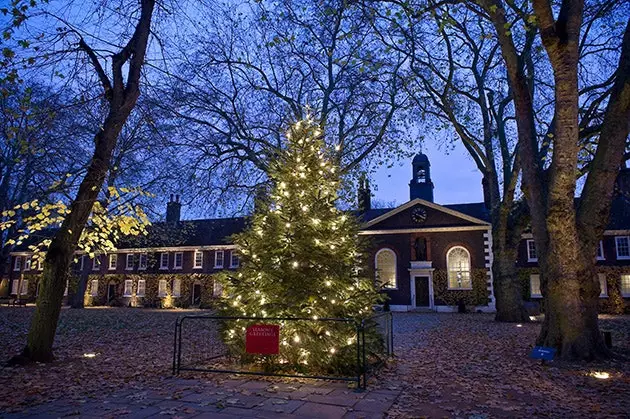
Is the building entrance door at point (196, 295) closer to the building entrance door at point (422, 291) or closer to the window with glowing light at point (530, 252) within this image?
the building entrance door at point (422, 291)

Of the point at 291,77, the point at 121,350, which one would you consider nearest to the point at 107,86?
the point at 121,350

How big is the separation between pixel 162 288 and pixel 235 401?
138ft

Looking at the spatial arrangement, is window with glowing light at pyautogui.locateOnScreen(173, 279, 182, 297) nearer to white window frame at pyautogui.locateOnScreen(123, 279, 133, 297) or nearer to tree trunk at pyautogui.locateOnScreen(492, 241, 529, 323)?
white window frame at pyautogui.locateOnScreen(123, 279, 133, 297)

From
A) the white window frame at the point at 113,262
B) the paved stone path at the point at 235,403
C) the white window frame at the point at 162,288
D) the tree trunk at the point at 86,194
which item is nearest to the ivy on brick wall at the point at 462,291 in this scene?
the white window frame at the point at 162,288

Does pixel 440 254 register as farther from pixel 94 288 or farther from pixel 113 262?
pixel 94 288

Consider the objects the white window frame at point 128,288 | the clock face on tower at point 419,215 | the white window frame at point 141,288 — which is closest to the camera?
the clock face on tower at point 419,215

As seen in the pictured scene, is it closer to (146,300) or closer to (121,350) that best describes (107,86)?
(121,350)

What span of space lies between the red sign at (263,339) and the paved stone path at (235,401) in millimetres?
562

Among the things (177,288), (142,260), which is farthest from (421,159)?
(142,260)

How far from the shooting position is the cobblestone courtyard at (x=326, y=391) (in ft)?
20.6

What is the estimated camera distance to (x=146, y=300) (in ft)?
150

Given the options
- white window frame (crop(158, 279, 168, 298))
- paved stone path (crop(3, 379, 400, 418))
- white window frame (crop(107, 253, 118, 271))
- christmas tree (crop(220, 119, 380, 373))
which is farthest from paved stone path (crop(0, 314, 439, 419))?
white window frame (crop(107, 253, 118, 271))

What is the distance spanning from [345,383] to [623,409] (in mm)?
4324

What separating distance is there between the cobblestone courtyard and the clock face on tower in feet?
79.6
